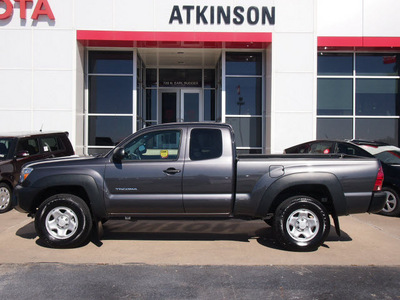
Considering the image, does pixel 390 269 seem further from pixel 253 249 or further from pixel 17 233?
pixel 17 233

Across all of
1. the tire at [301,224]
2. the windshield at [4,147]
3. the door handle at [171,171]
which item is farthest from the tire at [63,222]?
the windshield at [4,147]

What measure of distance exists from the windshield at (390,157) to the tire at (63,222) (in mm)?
6265

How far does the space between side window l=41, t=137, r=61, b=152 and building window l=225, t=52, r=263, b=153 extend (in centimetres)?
596

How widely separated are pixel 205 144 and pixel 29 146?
5125 millimetres

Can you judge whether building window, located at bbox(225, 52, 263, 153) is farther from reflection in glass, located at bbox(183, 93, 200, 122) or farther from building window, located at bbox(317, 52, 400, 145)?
reflection in glass, located at bbox(183, 93, 200, 122)

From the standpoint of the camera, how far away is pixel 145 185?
6.07m

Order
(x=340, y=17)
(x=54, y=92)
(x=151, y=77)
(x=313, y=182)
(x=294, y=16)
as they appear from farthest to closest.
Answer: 1. (x=151, y=77)
2. (x=340, y=17)
3. (x=294, y=16)
4. (x=54, y=92)
5. (x=313, y=182)

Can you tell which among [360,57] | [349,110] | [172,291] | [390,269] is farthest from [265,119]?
[172,291]

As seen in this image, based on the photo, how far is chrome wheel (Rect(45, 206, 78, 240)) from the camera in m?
6.14

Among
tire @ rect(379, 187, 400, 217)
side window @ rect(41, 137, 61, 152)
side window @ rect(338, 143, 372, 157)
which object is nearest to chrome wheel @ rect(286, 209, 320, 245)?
side window @ rect(338, 143, 372, 157)

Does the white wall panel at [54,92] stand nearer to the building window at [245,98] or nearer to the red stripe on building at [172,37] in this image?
the red stripe on building at [172,37]

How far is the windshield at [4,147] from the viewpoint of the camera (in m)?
9.08

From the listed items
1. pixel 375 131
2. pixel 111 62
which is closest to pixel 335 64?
pixel 375 131

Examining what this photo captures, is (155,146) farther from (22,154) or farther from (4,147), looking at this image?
(4,147)
